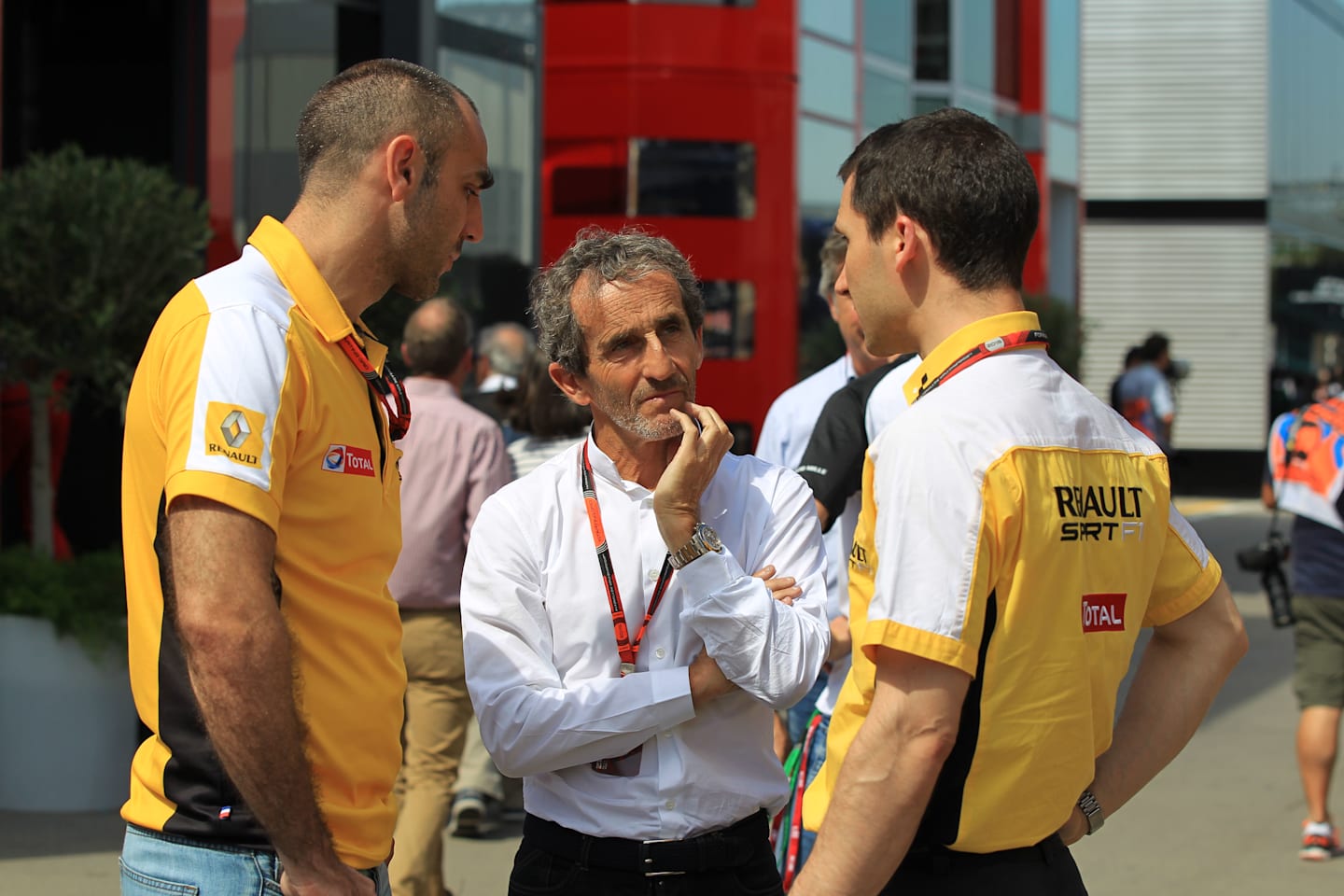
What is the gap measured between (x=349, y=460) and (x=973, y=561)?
90cm

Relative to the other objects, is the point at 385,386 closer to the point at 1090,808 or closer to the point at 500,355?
the point at 1090,808

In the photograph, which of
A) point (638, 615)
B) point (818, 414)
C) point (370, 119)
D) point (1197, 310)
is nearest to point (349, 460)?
point (370, 119)

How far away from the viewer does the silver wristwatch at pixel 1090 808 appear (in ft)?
7.73

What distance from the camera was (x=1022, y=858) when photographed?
7.38 ft

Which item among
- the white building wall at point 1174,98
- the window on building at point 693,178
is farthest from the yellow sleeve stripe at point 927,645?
the white building wall at point 1174,98

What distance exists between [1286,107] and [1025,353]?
Answer: 32.6 metres

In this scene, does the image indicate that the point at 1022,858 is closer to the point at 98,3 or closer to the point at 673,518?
the point at 673,518

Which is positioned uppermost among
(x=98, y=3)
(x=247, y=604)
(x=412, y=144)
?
(x=98, y=3)

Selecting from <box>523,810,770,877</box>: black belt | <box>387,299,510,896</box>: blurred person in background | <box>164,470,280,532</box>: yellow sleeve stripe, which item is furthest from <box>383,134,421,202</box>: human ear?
<box>387,299,510,896</box>: blurred person in background

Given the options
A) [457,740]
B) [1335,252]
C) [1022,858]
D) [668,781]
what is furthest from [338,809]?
[1335,252]

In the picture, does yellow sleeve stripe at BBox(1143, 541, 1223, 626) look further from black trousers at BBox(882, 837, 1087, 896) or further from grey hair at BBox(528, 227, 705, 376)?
grey hair at BBox(528, 227, 705, 376)

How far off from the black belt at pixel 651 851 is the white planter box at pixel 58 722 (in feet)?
14.0

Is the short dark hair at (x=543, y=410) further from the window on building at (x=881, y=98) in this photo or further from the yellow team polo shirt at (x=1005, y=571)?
the window on building at (x=881, y=98)

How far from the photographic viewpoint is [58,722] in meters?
6.49
